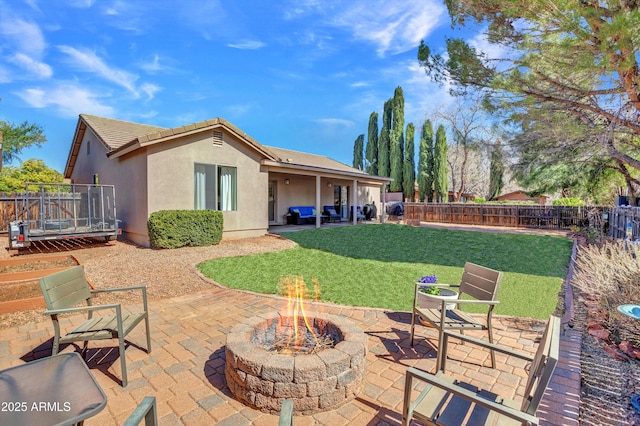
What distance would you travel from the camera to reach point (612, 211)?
1312 cm

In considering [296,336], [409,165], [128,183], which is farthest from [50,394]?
[409,165]

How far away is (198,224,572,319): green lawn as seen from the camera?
19.1 feet

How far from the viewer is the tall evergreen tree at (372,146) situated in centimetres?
3669

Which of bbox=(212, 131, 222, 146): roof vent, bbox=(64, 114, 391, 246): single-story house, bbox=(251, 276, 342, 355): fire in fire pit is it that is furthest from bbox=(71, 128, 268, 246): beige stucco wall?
bbox=(251, 276, 342, 355): fire in fire pit

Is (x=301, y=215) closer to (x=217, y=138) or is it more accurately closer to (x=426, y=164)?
(x=217, y=138)

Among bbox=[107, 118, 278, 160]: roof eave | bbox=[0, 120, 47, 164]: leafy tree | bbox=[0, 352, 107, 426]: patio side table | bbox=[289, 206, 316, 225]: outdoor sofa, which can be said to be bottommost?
bbox=[0, 352, 107, 426]: patio side table

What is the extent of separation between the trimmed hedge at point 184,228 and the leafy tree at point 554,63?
852 centimetres

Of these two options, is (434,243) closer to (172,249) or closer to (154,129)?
(172,249)

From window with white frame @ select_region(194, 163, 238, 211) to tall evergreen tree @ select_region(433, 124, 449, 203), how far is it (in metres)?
23.4

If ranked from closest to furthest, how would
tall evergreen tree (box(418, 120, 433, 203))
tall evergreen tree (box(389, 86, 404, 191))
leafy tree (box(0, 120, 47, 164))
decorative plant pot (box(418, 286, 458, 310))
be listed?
decorative plant pot (box(418, 286, 458, 310)) → leafy tree (box(0, 120, 47, 164)) → tall evergreen tree (box(418, 120, 433, 203)) → tall evergreen tree (box(389, 86, 404, 191))

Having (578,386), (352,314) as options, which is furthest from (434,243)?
(578,386)

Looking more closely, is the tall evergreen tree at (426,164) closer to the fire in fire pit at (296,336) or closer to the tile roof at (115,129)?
the tile roof at (115,129)

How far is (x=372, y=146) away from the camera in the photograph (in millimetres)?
36875

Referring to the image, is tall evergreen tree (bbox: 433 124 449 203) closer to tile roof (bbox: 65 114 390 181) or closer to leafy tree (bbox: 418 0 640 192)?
tile roof (bbox: 65 114 390 181)
